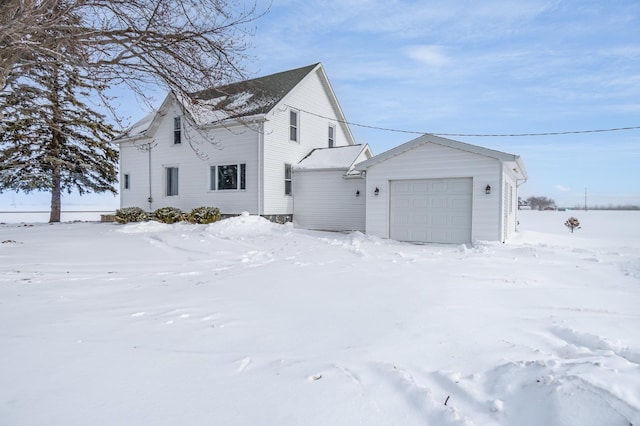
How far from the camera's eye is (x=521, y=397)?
2.09m

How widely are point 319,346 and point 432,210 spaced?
941 cm

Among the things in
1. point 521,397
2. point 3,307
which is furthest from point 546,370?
point 3,307

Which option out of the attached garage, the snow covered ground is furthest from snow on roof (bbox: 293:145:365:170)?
the snow covered ground

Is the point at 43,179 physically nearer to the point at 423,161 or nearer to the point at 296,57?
the point at 296,57

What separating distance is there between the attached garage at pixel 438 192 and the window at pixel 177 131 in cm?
958

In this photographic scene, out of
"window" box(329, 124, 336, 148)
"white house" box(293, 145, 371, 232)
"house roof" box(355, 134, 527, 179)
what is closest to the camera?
"house roof" box(355, 134, 527, 179)

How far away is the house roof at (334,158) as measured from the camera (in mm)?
14883

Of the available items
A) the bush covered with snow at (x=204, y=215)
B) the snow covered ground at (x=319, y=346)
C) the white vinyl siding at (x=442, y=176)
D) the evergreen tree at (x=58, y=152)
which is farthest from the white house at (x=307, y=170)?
the snow covered ground at (x=319, y=346)

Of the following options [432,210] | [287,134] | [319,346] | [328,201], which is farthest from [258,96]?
[319,346]

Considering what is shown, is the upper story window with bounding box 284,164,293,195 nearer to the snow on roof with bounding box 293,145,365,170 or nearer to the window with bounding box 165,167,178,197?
the snow on roof with bounding box 293,145,365,170

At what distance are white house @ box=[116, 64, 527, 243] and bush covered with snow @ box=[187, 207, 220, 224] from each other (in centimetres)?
54

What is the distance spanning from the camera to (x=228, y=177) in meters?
15.6

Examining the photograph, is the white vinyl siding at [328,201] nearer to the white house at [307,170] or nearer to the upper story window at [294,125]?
the white house at [307,170]

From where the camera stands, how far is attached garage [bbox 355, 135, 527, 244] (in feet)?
34.4
